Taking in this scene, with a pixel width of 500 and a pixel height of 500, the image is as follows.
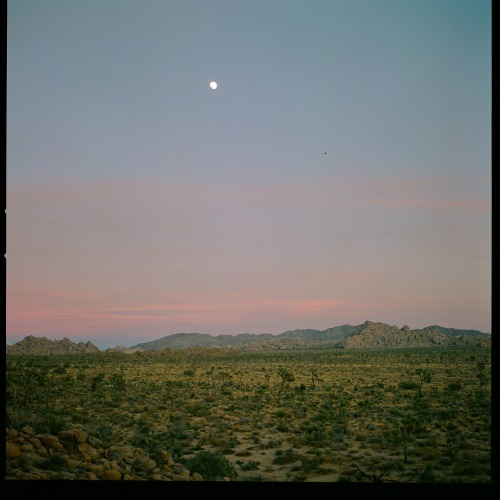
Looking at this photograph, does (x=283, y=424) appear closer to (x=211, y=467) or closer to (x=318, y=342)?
(x=211, y=467)

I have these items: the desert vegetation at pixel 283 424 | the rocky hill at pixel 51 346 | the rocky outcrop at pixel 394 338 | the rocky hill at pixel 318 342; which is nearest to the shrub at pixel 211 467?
the desert vegetation at pixel 283 424

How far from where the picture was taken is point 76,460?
7.89 metres

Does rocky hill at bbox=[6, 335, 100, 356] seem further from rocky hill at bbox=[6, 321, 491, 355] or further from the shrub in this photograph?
the shrub

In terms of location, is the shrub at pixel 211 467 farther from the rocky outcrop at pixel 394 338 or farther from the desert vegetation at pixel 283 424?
the rocky outcrop at pixel 394 338

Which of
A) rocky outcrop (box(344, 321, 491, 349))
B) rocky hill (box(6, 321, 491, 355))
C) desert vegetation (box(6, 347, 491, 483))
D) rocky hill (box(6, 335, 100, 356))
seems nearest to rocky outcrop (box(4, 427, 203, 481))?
desert vegetation (box(6, 347, 491, 483))

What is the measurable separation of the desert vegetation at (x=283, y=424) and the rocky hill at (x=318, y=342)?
1680 inches

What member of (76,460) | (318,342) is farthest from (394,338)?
(76,460)

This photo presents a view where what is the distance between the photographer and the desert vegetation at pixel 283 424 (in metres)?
9.39

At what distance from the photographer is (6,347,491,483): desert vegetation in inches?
370

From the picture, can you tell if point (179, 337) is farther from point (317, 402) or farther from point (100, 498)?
point (100, 498)
